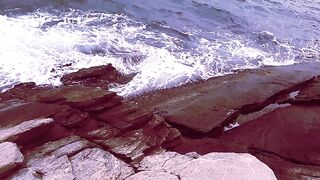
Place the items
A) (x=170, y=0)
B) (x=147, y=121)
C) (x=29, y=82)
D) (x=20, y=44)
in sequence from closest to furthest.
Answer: (x=147, y=121), (x=29, y=82), (x=20, y=44), (x=170, y=0)

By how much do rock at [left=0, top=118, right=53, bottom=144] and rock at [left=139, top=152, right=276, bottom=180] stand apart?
1415mm

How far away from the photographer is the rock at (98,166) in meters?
4.58

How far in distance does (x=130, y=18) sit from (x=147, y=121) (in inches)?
236

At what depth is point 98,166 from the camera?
4727 mm

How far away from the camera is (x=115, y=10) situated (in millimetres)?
11578

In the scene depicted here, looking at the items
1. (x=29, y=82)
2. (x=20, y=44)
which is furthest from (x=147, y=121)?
→ (x=20, y=44)

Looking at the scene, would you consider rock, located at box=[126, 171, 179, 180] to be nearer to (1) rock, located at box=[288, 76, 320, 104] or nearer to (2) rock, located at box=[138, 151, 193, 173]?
(2) rock, located at box=[138, 151, 193, 173]

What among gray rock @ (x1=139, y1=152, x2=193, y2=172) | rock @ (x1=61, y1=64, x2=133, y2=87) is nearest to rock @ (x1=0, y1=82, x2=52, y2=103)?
rock @ (x1=61, y1=64, x2=133, y2=87)

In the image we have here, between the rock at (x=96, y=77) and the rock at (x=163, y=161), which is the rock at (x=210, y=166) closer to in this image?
the rock at (x=163, y=161)

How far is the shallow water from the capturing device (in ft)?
26.5

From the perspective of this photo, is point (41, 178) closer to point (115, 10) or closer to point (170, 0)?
point (115, 10)

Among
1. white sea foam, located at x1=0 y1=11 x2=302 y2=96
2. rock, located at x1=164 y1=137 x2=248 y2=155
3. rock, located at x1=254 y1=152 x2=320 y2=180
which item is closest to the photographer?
rock, located at x1=254 y1=152 x2=320 y2=180

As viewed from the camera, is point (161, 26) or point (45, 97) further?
point (161, 26)

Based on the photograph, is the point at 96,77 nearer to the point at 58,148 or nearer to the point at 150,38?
the point at 58,148
